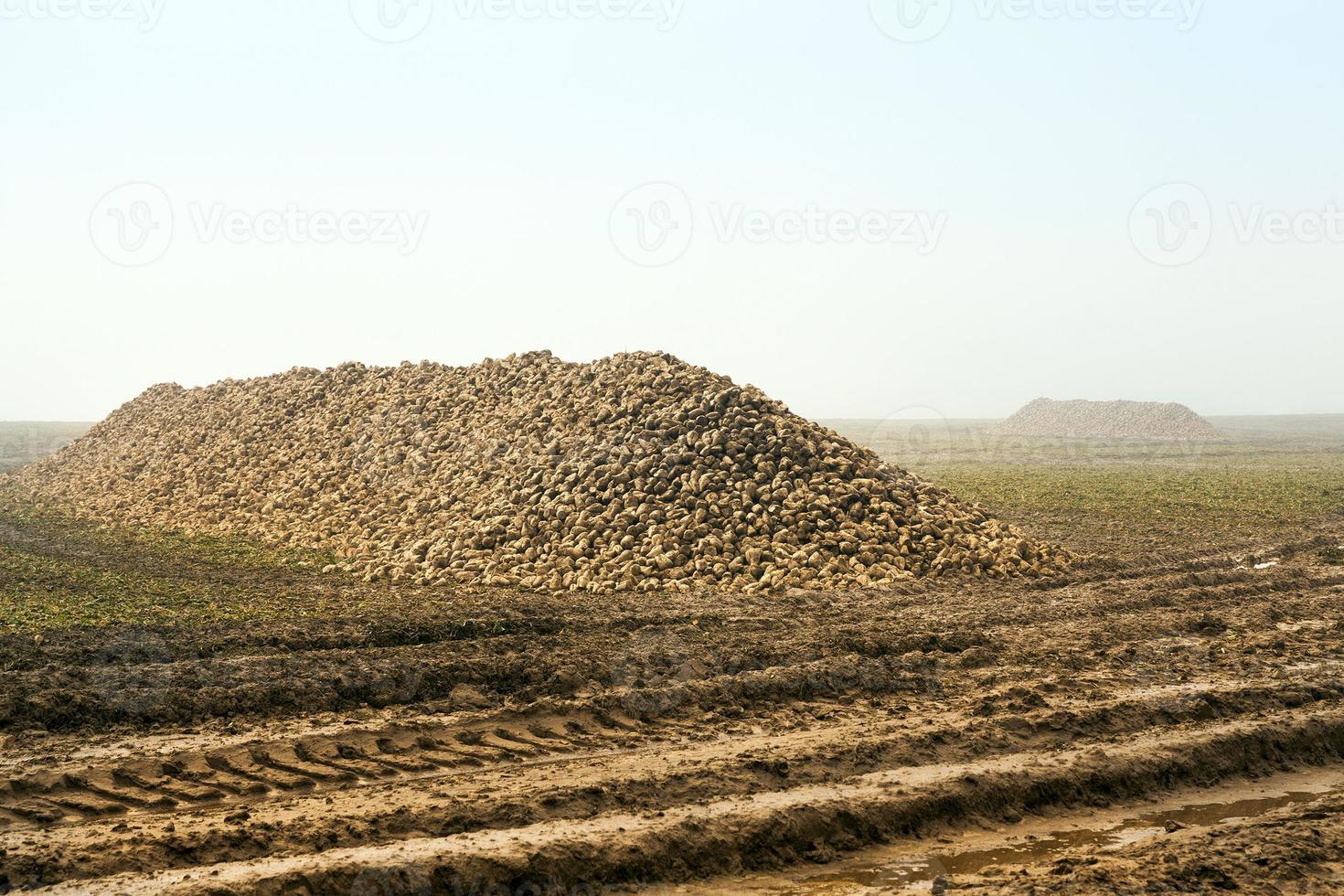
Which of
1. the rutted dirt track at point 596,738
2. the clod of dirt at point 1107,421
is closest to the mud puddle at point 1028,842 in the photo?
the rutted dirt track at point 596,738

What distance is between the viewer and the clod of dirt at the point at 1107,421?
371 feet

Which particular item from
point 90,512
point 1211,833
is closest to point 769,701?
point 1211,833

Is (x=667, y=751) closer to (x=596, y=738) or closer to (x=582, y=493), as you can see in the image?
(x=596, y=738)

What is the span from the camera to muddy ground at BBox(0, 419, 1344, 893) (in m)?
6.11

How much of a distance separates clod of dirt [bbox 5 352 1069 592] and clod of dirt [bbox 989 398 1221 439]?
3950 inches

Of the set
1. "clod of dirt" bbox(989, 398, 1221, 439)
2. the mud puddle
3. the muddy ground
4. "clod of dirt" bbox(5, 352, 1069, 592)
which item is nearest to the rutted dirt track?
the muddy ground

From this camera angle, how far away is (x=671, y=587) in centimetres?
1539

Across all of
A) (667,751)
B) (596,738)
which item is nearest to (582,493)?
(596,738)

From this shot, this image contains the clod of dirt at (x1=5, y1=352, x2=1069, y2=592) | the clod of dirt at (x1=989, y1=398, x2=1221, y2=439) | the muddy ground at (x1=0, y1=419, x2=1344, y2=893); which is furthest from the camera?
the clod of dirt at (x1=989, y1=398, x2=1221, y2=439)

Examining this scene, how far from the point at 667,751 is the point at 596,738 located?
0.65 meters

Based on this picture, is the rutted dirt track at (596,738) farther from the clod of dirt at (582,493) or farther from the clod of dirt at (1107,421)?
the clod of dirt at (1107,421)

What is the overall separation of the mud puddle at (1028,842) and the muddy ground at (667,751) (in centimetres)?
3

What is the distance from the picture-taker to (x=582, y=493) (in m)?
18.0

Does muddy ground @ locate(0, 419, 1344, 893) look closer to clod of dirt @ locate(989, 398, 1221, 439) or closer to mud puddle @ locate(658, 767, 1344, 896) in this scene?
mud puddle @ locate(658, 767, 1344, 896)
